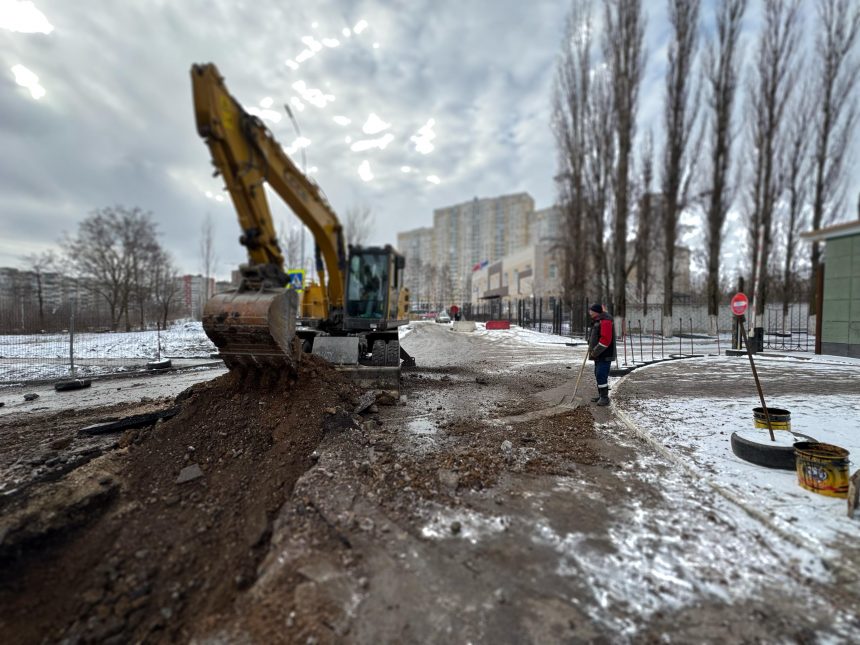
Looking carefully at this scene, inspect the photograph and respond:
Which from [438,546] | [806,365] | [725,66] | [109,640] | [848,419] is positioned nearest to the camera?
[109,640]

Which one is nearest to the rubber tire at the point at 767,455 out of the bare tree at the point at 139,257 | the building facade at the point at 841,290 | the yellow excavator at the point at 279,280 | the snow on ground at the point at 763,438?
the snow on ground at the point at 763,438

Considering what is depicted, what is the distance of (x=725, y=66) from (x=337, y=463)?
28.1m

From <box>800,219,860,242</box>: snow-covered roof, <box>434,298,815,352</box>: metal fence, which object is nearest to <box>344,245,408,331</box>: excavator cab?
<box>800,219,860,242</box>: snow-covered roof

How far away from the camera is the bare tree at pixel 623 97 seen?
19734 millimetres

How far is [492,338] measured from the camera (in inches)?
825

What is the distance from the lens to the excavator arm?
536 centimetres

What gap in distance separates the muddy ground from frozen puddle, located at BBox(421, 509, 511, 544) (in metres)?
0.02

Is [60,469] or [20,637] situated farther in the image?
[60,469]

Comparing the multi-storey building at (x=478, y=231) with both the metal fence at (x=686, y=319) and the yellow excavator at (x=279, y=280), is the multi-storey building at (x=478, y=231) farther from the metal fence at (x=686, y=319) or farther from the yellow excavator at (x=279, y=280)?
the yellow excavator at (x=279, y=280)

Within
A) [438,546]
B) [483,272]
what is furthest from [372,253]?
[483,272]

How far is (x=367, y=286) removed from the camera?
9172 millimetres

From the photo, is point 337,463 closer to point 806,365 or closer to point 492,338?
point 806,365

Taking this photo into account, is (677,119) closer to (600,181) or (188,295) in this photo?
(600,181)

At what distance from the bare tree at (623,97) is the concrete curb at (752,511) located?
53.1 feet
